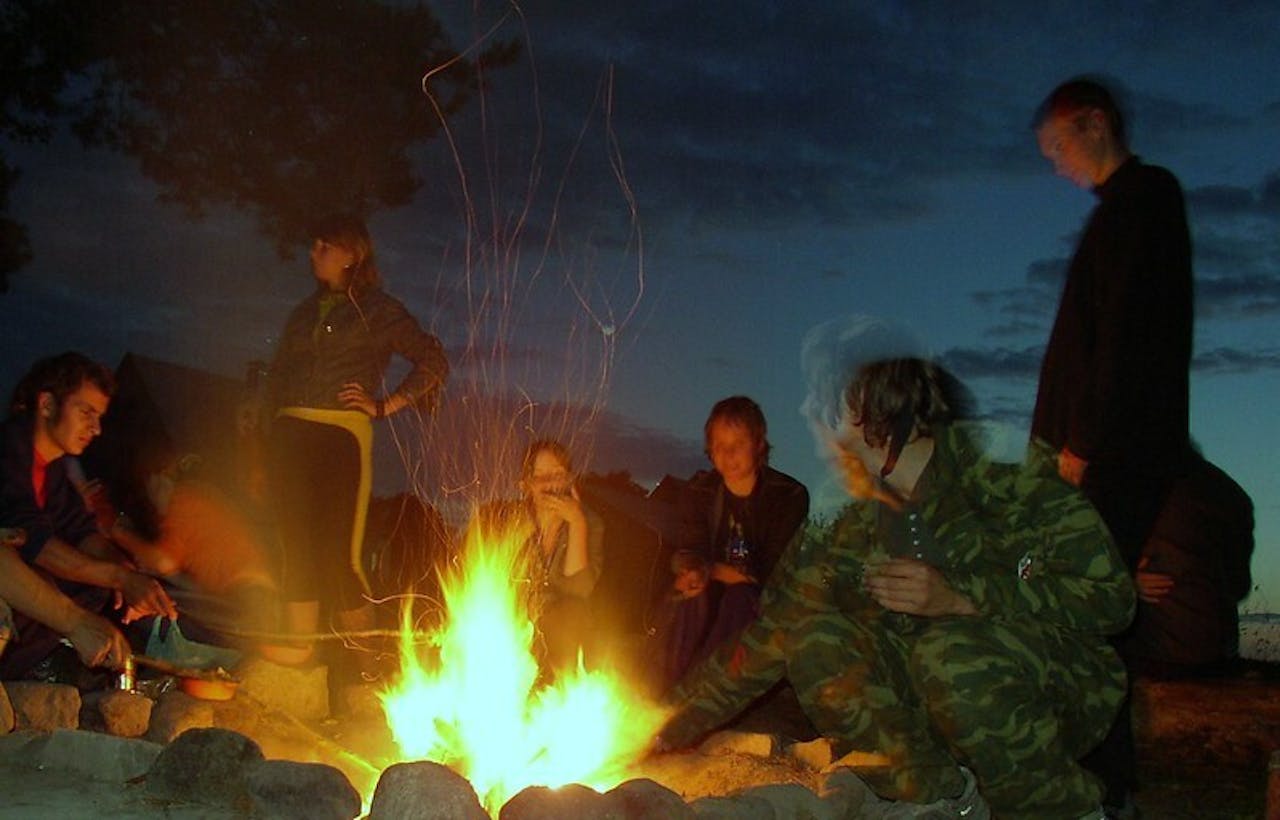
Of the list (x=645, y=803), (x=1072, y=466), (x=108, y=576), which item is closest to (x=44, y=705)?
(x=108, y=576)

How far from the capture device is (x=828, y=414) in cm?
312

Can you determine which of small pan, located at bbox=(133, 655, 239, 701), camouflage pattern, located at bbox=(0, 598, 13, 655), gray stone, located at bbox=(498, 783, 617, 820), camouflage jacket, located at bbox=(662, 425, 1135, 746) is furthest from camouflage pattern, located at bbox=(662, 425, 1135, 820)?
camouflage pattern, located at bbox=(0, 598, 13, 655)

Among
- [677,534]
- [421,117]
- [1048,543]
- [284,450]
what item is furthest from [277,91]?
[1048,543]

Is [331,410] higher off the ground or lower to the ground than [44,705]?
higher

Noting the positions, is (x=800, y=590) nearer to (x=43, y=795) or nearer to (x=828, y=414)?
(x=828, y=414)

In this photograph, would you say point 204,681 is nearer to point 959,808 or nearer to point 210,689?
point 210,689

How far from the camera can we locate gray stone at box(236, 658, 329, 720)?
430cm

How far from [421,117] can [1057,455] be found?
22.3 feet

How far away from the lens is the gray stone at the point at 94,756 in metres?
3.18

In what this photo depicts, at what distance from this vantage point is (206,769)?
9.95 ft

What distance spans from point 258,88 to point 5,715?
22.1 ft

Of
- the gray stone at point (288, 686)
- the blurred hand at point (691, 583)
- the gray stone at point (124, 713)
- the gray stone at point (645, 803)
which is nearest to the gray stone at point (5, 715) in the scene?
the gray stone at point (124, 713)

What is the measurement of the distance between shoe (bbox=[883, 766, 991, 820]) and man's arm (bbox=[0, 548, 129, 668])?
8.57 ft

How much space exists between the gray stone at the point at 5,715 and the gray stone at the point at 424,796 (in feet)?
4.78
